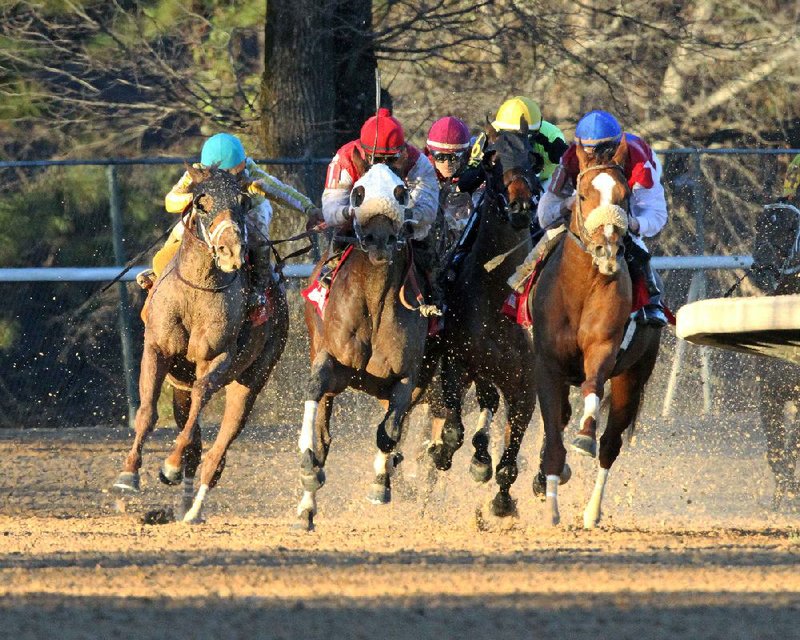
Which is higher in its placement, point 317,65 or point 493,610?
point 317,65

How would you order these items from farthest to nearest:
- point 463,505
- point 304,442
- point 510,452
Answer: point 463,505, point 510,452, point 304,442

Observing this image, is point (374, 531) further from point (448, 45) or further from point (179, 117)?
point (179, 117)

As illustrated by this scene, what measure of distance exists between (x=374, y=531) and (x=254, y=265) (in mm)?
1973

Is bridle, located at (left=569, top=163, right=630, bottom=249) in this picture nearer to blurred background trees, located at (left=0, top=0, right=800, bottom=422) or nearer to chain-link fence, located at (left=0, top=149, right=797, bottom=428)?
chain-link fence, located at (left=0, top=149, right=797, bottom=428)

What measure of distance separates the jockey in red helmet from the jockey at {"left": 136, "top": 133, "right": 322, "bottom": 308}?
112 centimetres

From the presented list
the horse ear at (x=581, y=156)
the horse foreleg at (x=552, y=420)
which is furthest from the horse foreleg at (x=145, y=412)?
the horse ear at (x=581, y=156)

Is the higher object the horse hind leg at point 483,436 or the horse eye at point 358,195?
the horse eye at point 358,195

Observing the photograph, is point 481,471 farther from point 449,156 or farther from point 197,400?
point 449,156

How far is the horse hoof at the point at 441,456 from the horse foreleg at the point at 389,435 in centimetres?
101

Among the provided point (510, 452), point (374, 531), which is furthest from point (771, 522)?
point (374, 531)

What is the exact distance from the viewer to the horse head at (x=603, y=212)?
9.40 metres

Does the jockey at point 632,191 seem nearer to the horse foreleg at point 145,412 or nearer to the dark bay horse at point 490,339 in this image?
the dark bay horse at point 490,339

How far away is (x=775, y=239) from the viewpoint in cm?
1248

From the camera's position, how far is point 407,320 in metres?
9.91
